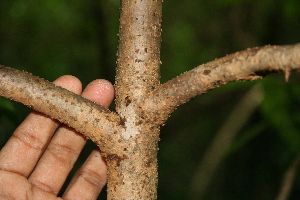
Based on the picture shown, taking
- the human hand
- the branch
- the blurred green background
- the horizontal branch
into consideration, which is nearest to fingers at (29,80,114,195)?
the human hand

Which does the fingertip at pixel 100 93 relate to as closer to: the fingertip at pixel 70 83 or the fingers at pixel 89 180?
the fingertip at pixel 70 83

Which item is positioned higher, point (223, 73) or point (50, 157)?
point (223, 73)

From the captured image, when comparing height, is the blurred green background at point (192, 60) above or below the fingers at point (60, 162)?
above

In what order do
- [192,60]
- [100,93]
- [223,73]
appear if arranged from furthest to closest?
[192,60] → [100,93] → [223,73]

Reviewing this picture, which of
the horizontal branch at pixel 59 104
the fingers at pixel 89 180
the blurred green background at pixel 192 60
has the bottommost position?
the fingers at pixel 89 180

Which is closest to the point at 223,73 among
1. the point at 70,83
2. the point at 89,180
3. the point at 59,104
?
the point at 59,104

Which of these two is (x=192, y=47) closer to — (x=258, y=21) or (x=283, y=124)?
(x=258, y=21)

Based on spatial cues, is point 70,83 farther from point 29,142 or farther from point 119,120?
point 119,120

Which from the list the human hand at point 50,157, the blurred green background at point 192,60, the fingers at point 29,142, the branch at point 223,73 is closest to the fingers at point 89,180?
the human hand at point 50,157
